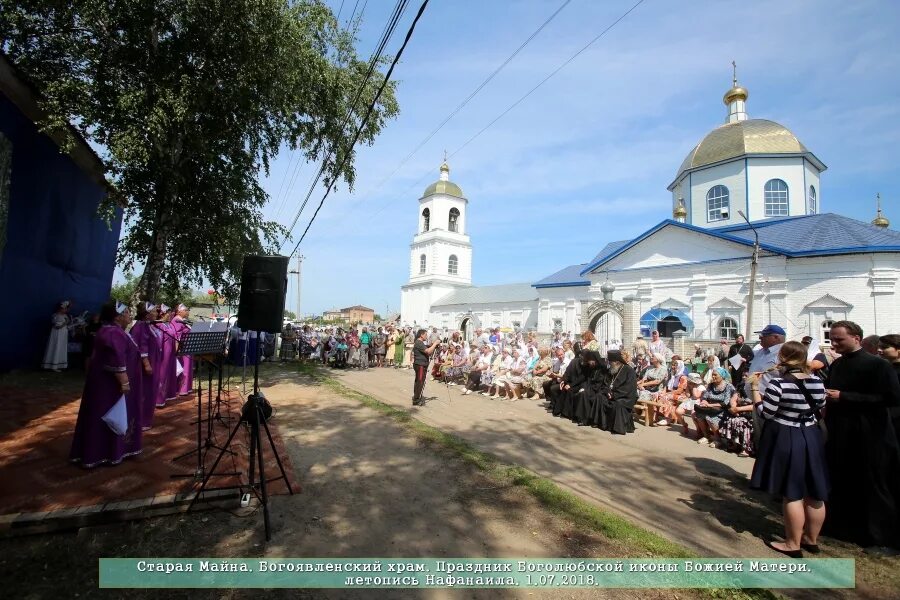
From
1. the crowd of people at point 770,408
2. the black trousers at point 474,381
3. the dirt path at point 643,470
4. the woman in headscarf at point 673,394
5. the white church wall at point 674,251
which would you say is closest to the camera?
the crowd of people at point 770,408

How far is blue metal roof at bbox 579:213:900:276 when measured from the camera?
18531mm

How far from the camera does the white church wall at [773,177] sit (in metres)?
25.8

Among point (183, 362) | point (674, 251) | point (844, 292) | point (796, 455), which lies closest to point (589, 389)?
point (796, 455)

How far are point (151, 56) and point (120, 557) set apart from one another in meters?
10.6

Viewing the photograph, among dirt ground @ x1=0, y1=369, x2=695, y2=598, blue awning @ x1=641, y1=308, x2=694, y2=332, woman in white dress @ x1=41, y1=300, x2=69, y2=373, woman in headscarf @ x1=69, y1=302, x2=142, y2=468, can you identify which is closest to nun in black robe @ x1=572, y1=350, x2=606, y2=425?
dirt ground @ x1=0, y1=369, x2=695, y2=598

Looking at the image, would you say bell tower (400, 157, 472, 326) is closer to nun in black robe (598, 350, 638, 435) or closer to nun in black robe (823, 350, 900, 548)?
nun in black robe (598, 350, 638, 435)

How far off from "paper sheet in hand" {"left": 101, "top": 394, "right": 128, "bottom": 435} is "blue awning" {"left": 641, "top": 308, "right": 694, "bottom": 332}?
77.5 feet

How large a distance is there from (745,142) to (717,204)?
12.6 feet

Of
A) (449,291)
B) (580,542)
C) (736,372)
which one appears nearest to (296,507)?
(580,542)

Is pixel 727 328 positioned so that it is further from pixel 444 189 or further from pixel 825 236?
pixel 444 189

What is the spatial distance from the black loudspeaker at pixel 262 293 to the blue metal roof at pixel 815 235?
75.2 ft

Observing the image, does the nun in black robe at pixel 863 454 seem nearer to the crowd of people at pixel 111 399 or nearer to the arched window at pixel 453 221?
the crowd of people at pixel 111 399

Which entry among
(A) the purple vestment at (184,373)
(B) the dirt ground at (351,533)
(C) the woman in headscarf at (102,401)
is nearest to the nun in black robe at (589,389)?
(B) the dirt ground at (351,533)

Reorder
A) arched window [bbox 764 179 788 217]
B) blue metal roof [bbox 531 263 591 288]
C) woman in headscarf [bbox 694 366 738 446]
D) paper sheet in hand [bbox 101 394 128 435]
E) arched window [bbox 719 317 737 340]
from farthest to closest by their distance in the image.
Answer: blue metal roof [bbox 531 263 591 288], arched window [bbox 764 179 788 217], arched window [bbox 719 317 737 340], woman in headscarf [bbox 694 366 738 446], paper sheet in hand [bbox 101 394 128 435]
